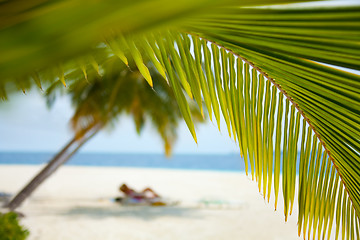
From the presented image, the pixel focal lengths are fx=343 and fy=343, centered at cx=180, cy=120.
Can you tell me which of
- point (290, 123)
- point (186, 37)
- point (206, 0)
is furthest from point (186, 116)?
point (206, 0)

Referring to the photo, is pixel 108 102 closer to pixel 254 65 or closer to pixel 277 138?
pixel 277 138

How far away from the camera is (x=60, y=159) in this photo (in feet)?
24.0

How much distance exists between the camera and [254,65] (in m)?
0.63

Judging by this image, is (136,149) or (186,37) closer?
(186,37)

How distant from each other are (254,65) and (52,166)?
7.14 metres

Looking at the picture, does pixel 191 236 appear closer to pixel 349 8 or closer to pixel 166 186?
pixel 349 8

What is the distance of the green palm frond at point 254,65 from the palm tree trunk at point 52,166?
6.45 metres

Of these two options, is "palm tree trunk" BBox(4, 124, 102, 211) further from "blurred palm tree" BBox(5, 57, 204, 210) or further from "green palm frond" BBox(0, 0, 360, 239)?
"green palm frond" BBox(0, 0, 360, 239)

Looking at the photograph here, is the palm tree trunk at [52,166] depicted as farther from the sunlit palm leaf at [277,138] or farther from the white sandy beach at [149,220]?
the sunlit palm leaf at [277,138]

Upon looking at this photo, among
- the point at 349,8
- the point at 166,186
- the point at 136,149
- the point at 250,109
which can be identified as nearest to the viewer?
the point at 349,8

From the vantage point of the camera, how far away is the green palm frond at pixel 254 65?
0.10m

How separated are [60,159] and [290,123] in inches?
283

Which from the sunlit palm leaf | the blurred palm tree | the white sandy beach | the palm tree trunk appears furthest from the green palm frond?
the blurred palm tree

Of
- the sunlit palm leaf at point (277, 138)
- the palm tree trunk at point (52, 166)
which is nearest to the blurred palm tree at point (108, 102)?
the palm tree trunk at point (52, 166)
